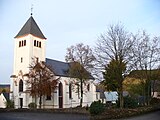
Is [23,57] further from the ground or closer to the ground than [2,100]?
further from the ground

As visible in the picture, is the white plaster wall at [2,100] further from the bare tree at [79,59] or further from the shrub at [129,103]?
the shrub at [129,103]

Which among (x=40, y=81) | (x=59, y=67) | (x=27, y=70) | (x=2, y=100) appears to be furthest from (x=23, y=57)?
(x=2, y=100)

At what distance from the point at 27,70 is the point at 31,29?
29.6 ft

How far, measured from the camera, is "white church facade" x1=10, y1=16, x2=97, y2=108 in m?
46.7

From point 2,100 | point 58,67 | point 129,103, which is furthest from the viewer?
point 2,100

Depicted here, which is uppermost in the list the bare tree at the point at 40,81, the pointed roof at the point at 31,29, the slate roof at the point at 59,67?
the pointed roof at the point at 31,29

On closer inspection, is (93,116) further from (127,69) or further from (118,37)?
(118,37)

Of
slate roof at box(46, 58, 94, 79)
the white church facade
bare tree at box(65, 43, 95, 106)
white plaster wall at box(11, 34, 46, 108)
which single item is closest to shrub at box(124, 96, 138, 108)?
bare tree at box(65, 43, 95, 106)

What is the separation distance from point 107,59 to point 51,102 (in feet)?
82.8

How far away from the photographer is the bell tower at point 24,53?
47406mm

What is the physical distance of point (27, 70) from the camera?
47688 millimetres

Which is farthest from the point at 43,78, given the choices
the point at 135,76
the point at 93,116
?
the point at 93,116

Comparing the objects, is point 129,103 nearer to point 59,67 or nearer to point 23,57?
point 59,67

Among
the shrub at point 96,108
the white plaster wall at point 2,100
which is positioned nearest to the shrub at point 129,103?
the shrub at point 96,108
